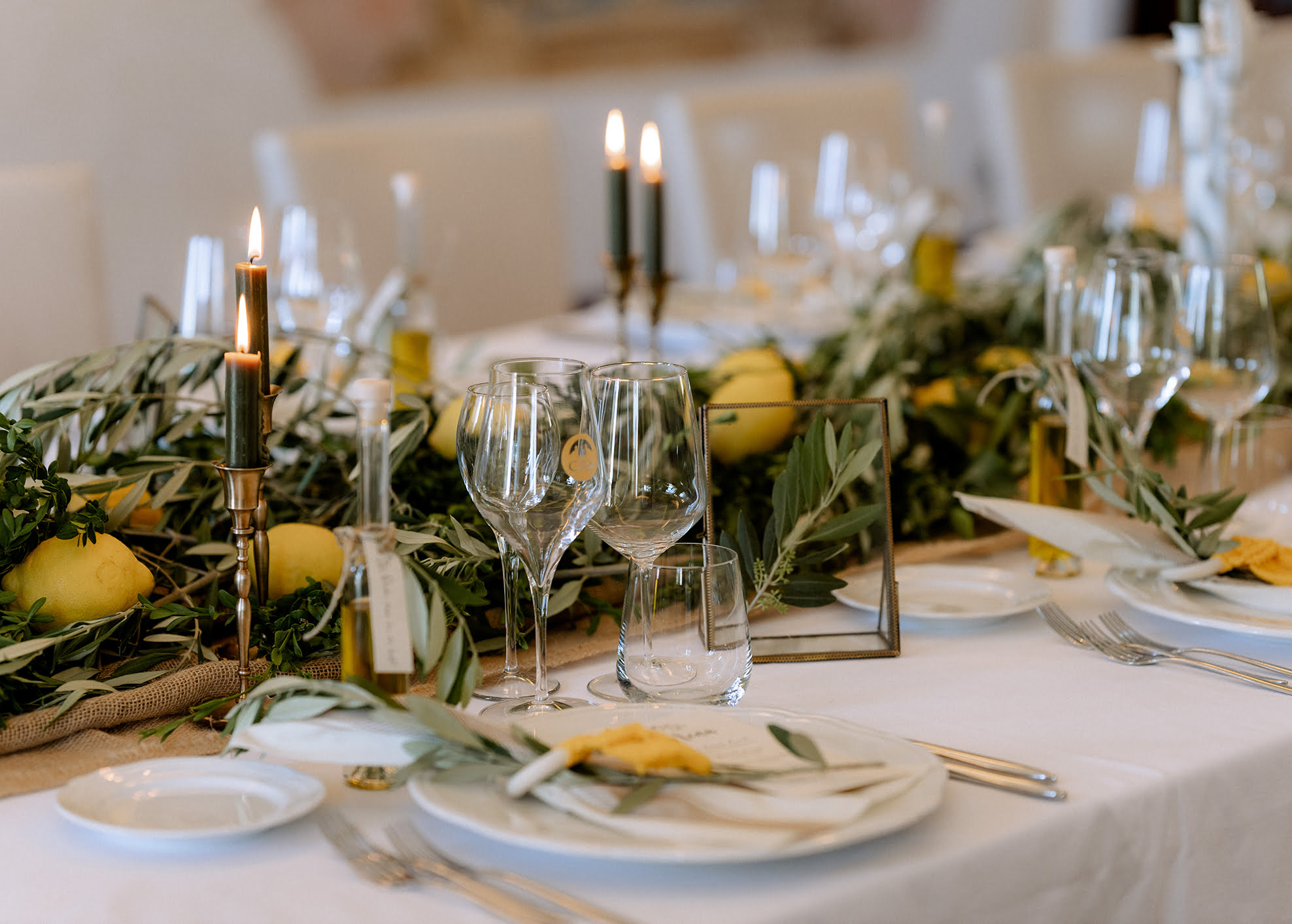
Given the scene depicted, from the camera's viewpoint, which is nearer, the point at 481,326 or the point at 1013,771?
the point at 1013,771

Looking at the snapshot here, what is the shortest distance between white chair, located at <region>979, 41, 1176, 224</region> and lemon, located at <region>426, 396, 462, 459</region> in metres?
2.37

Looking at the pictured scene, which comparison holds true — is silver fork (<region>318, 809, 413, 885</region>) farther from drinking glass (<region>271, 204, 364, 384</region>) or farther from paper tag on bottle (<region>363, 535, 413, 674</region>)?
drinking glass (<region>271, 204, 364, 384</region>)

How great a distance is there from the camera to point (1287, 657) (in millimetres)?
926

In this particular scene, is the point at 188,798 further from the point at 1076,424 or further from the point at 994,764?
the point at 1076,424

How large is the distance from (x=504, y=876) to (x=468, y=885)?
17mm

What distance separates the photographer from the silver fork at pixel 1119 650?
2.85 feet

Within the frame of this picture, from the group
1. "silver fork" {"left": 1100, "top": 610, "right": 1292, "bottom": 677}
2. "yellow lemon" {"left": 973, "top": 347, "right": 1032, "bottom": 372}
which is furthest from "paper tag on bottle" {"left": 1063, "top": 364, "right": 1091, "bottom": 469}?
"yellow lemon" {"left": 973, "top": 347, "right": 1032, "bottom": 372}

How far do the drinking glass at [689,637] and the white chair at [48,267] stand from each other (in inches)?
44.3

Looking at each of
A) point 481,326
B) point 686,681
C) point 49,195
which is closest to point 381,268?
point 481,326

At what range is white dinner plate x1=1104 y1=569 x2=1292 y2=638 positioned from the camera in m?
0.92

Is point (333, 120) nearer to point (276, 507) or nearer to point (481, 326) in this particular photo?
point (481, 326)

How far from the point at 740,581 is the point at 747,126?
219 cm

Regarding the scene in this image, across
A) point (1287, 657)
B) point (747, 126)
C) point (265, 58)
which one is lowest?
point (1287, 657)

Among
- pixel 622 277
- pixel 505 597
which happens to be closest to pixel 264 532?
pixel 505 597
